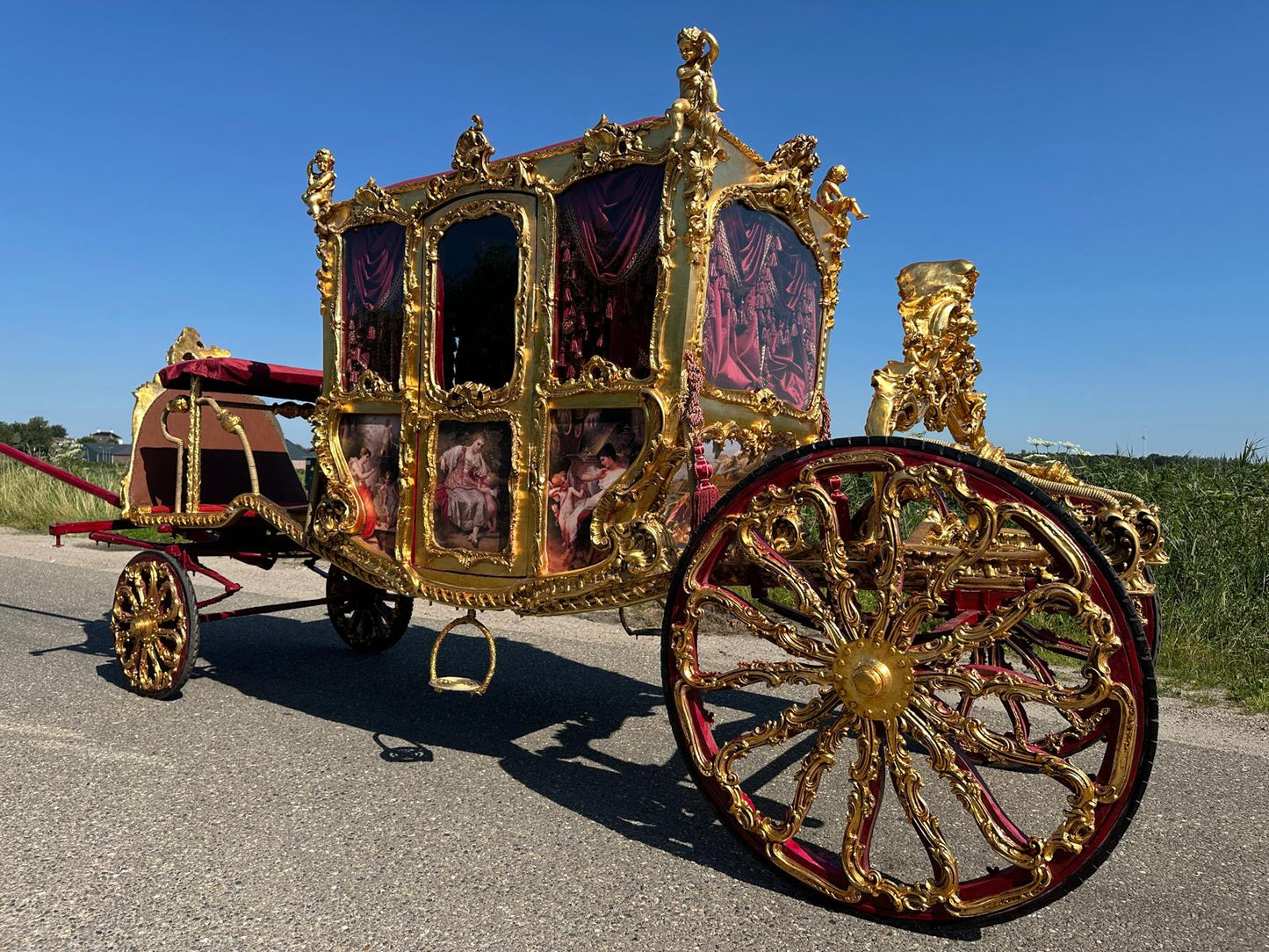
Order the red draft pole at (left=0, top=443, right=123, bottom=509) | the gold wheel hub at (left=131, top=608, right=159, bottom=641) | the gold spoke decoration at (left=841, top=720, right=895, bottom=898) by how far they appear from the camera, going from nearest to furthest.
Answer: the gold spoke decoration at (left=841, top=720, right=895, bottom=898)
the gold wheel hub at (left=131, top=608, right=159, bottom=641)
the red draft pole at (left=0, top=443, right=123, bottom=509)

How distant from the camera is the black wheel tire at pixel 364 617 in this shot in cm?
654

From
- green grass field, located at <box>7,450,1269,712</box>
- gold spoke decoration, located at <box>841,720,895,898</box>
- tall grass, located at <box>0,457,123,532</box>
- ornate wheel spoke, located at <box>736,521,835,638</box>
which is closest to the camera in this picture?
gold spoke decoration, located at <box>841,720,895,898</box>

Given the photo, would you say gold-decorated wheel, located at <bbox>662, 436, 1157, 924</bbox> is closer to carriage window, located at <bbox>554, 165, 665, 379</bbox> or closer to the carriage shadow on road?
the carriage shadow on road

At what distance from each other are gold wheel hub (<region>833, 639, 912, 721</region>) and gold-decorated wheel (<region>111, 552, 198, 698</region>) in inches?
160

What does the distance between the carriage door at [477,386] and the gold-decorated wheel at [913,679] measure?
1287 mm

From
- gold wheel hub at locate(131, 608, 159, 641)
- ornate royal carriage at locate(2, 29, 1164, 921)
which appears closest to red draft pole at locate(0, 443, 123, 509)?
ornate royal carriage at locate(2, 29, 1164, 921)

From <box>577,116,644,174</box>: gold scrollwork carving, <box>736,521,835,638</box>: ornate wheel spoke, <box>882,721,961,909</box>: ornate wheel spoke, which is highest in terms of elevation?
<box>577,116,644,174</box>: gold scrollwork carving

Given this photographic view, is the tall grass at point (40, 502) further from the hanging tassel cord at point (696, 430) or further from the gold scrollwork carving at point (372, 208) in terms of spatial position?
the hanging tassel cord at point (696, 430)

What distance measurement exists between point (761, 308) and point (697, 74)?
1.20m

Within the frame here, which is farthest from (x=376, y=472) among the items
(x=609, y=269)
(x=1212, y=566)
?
(x=1212, y=566)

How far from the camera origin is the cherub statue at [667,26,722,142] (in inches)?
137

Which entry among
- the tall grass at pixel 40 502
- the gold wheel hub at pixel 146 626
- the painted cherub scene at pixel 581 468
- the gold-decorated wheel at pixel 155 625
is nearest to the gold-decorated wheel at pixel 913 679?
the painted cherub scene at pixel 581 468

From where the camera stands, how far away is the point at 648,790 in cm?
392

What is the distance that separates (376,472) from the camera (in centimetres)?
474
